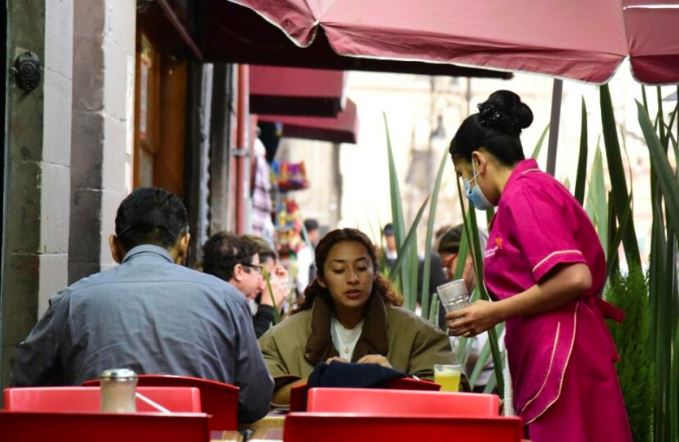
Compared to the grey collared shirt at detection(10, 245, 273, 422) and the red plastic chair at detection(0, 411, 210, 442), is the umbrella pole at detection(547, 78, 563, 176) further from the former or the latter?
the red plastic chair at detection(0, 411, 210, 442)

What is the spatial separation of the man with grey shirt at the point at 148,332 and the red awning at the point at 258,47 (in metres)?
4.80

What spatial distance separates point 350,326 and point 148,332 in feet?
5.71

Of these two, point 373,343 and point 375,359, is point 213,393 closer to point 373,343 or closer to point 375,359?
point 375,359

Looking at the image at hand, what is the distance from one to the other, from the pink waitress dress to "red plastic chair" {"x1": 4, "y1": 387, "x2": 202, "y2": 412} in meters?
1.42

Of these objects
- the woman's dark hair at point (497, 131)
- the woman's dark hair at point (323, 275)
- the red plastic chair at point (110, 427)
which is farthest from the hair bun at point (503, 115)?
the red plastic chair at point (110, 427)

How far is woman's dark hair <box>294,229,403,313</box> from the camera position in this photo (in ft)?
19.2

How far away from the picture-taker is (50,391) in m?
3.62

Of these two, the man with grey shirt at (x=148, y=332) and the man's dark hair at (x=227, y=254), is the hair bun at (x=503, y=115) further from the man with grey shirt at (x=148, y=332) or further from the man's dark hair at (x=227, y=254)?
the man's dark hair at (x=227, y=254)

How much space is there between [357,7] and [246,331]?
1.15 m

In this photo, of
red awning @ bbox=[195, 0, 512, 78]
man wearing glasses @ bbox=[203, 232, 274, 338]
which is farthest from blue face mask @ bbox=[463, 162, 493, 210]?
red awning @ bbox=[195, 0, 512, 78]

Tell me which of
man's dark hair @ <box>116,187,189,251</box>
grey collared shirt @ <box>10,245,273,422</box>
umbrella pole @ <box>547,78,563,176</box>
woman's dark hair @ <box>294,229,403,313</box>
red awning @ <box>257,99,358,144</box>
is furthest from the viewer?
red awning @ <box>257,99,358,144</box>

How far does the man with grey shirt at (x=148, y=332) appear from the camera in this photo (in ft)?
13.7

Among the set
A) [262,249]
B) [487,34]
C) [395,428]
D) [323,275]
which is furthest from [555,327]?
[262,249]

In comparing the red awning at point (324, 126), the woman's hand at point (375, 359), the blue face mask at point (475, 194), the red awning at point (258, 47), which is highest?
the red awning at point (324, 126)
